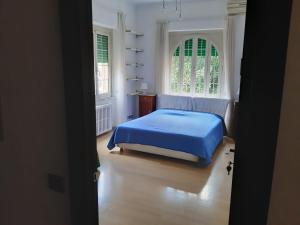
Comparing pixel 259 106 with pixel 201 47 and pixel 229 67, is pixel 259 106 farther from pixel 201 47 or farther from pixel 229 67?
pixel 201 47

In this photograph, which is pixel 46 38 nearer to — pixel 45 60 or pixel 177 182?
pixel 45 60

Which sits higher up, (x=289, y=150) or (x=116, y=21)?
(x=116, y=21)

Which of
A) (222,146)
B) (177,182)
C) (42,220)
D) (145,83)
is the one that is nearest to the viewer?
(42,220)

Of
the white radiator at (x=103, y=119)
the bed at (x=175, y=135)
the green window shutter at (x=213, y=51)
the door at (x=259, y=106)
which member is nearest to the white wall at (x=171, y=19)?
the green window shutter at (x=213, y=51)

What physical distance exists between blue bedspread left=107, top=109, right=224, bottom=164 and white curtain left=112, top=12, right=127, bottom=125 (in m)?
1.03

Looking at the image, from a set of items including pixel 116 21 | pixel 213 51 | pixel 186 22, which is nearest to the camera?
pixel 116 21

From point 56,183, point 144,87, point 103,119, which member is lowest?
point 103,119

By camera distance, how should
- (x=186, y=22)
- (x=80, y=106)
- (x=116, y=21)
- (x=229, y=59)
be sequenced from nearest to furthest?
(x=80, y=106), (x=229, y=59), (x=116, y=21), (x=186, y=22)

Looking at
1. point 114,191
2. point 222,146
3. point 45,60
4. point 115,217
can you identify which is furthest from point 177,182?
point 45,60

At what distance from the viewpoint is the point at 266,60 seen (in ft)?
2.83

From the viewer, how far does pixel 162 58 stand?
5.95m

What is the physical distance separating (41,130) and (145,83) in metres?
5.07

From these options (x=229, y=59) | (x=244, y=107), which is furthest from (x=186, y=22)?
(x=244, y=107)

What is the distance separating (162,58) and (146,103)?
1.15 metres
